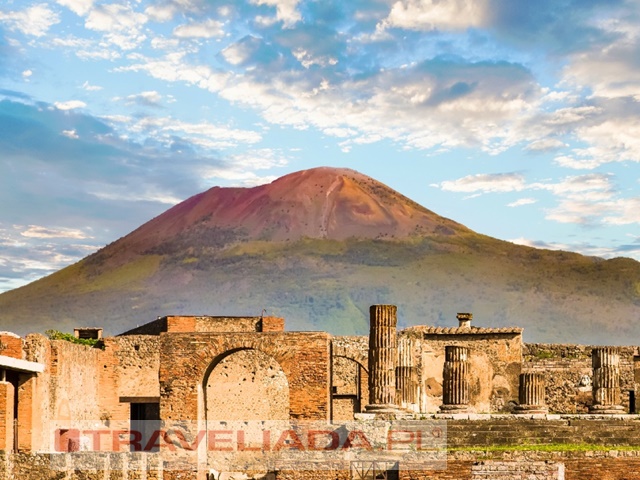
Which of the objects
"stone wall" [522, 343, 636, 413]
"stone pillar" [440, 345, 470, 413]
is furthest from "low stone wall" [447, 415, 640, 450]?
"stone wall" [522, 343, 636, 413]

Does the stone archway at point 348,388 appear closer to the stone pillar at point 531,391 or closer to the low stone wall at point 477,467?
the stone pillar at point 531,391

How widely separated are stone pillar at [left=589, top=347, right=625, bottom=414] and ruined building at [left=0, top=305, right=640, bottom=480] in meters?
0.04

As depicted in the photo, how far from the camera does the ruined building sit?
2520 centimetres

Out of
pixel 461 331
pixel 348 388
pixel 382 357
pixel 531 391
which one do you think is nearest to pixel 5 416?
pixel 382 357

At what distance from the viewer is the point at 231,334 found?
2920 centimetres

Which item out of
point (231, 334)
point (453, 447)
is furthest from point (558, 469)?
point (231, 334)

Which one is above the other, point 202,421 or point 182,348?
point 182,348

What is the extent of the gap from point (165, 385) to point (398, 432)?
20.0 ft

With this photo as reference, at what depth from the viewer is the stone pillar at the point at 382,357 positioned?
2994cm

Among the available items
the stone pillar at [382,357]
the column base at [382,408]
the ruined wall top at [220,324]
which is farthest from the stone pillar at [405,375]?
the ruined wall top at [220,324]

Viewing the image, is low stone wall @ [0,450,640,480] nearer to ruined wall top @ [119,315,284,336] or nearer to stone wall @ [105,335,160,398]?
stone wall @ [105,335,160,398]

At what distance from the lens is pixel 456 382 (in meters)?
31.6

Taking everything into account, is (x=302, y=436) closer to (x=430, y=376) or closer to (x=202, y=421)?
(x=202, y=421)

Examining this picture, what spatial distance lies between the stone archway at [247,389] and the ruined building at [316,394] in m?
0.04
